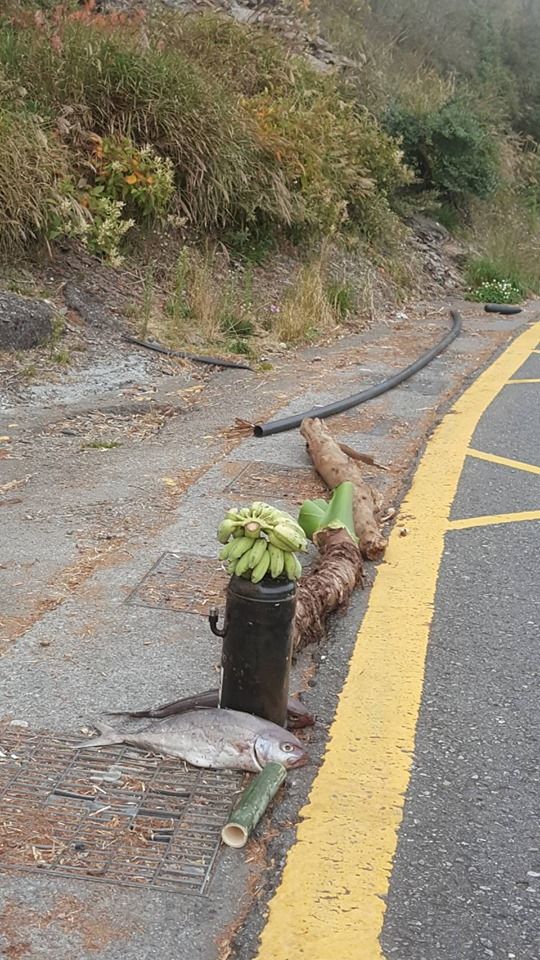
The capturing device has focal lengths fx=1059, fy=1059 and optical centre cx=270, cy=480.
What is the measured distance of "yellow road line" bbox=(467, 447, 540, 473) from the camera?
574 centimetres

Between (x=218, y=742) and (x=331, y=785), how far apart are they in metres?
0.31

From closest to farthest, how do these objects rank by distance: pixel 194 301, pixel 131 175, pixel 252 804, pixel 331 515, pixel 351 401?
pixel 252 804 → pixel 331 515 → pixel 351 401 → pixel 194 301 → pixel 131 175

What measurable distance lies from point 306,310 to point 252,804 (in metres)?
7.95

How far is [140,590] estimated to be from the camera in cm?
Result: 377

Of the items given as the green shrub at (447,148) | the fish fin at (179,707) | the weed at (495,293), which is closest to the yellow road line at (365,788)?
the fish fin at (179,707)

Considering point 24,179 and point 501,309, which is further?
point 501,309

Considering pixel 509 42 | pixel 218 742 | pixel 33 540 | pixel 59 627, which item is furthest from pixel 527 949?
pixel 509 42

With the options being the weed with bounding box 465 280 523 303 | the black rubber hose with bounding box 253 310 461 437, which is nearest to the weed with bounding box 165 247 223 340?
the black rubber hose with bounding box 253 310 461 437

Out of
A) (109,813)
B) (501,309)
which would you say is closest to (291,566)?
(109,813)

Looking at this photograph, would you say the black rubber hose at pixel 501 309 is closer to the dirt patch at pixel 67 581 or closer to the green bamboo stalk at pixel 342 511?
the green bamboo stalk at pixel 342 511

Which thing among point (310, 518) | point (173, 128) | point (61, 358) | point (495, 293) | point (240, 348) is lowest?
point (495, 293)

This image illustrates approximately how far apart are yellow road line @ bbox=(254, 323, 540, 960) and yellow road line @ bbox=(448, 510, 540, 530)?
0.74ft

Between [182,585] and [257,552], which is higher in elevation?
[257,552]

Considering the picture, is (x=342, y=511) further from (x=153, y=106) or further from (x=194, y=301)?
(x=153, y=106)
